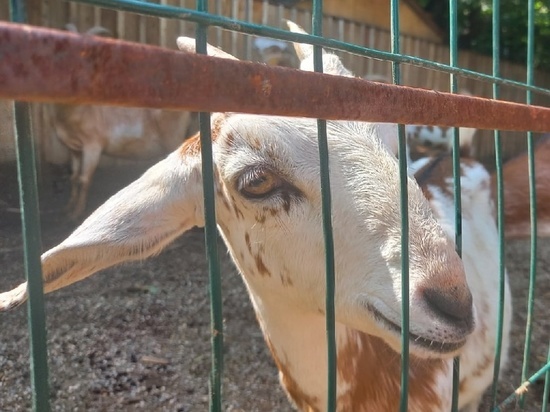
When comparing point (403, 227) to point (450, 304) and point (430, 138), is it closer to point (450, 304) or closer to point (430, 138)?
point (450, 304)

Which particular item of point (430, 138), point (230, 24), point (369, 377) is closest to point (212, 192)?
point (230, 24)

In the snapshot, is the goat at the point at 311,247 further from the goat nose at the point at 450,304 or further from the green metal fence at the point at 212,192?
the green metal fence at the point at 212,192

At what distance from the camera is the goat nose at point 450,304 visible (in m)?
1.42

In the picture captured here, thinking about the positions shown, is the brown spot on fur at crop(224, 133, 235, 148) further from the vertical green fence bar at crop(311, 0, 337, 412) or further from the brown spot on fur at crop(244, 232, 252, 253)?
the vertical green fence bar at crop(311, 0, 337, 412)

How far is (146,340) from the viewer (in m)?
3.99

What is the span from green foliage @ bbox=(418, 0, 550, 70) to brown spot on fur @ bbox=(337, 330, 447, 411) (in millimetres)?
10392

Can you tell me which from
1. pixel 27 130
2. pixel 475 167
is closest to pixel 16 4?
pixel 27 130

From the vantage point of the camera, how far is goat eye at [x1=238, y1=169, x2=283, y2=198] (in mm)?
1735

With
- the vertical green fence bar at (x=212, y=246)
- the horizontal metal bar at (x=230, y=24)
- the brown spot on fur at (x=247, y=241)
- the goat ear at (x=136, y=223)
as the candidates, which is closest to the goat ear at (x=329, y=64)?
the goat ear at (x=136, y=223)

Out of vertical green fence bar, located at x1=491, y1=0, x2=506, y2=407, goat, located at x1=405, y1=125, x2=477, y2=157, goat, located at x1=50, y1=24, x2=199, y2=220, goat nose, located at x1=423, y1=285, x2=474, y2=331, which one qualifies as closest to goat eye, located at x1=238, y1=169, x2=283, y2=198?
goat nose, located at x1=423, y1=285, x2=474, y2=331

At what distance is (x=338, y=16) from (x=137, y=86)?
9516mm

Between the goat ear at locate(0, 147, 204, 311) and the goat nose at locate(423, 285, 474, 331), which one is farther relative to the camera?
the goat ear at locate(0, 147, 204, 311)

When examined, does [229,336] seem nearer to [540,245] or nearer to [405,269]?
[405,269]

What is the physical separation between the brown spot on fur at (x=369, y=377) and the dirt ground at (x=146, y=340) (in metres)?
1.36
